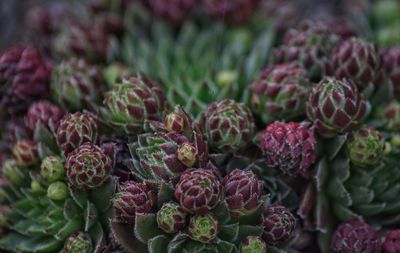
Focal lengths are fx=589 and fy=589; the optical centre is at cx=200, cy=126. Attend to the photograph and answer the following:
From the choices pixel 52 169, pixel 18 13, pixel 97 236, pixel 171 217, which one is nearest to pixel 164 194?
pixel 171 217

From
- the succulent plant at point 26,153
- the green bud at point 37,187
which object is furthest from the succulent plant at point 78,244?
the succulent plant at point 26,153

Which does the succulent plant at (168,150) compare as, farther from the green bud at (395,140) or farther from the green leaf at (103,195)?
the green bud at (395,140)

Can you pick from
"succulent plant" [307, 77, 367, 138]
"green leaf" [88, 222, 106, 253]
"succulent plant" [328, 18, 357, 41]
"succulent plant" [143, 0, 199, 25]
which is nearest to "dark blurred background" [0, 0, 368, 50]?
"succulent plant" [328, 18, 357, 41]

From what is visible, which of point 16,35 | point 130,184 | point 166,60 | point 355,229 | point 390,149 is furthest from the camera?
point 16,35

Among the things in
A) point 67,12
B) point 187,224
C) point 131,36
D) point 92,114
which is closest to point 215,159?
point 187,224

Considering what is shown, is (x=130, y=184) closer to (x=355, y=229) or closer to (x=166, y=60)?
(x=355, y=229)
